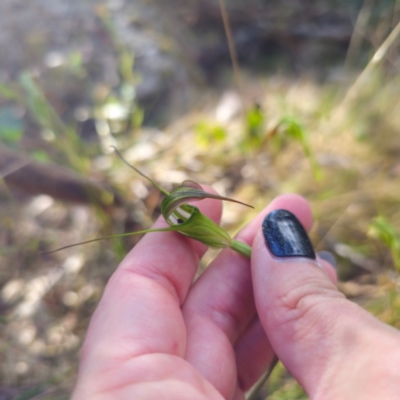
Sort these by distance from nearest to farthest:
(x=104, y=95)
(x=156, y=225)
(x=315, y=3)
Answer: (x=156, y=225)
(x=104, y=95)
(x=315, y=3)

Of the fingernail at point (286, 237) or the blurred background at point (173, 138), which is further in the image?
the blurred background at point (173, 138)

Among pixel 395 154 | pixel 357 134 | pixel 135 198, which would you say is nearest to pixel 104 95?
pixel 135 198

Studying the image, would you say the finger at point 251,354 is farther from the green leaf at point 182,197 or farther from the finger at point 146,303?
the green leaf at point 182,197

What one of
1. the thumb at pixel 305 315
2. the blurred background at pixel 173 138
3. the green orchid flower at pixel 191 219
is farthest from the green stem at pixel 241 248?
the blurred background at pixel 173 138

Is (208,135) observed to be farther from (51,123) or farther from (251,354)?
(251,354)

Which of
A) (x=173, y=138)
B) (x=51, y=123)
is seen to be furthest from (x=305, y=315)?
(x=173, y=138)

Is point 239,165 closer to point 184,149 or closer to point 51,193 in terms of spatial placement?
point 184,149

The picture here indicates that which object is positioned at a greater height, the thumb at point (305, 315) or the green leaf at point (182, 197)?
the green leaf at point (182, 197)
